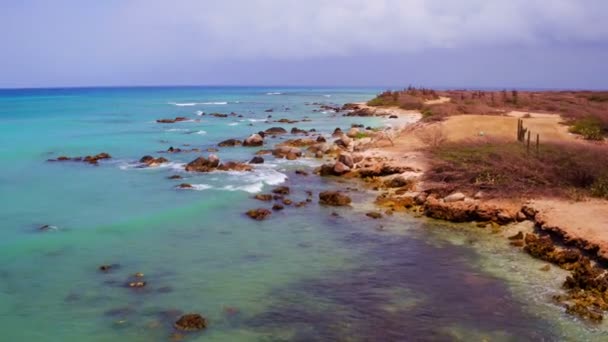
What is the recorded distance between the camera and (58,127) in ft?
201

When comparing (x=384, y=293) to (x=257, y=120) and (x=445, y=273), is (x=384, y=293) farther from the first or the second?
(x=257, y=120)

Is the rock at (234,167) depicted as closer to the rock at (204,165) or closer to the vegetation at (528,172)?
the rock at (204,165)

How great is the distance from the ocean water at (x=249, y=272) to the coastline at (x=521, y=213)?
25.5 inches

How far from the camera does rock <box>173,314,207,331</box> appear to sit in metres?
12.6

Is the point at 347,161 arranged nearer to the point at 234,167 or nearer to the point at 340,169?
the point at 340,169

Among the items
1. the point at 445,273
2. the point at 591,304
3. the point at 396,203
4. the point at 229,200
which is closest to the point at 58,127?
the point at 229,200

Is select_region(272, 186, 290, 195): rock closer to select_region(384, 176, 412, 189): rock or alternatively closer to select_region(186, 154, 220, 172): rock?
select_region(384, 176, 412, 189): rock

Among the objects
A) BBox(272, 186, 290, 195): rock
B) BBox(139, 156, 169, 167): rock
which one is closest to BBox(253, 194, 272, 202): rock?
BBox(272, 186, 290, 195): rock

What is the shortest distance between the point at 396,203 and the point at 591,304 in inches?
421

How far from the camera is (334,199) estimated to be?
24.4 metres

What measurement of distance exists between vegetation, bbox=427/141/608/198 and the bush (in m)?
9.87

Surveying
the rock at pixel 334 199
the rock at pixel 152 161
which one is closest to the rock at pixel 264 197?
the rock at pixel 334 199

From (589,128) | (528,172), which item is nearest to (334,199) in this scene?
(528,172)

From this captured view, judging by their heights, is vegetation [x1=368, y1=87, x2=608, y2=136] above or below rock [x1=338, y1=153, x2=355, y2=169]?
above
